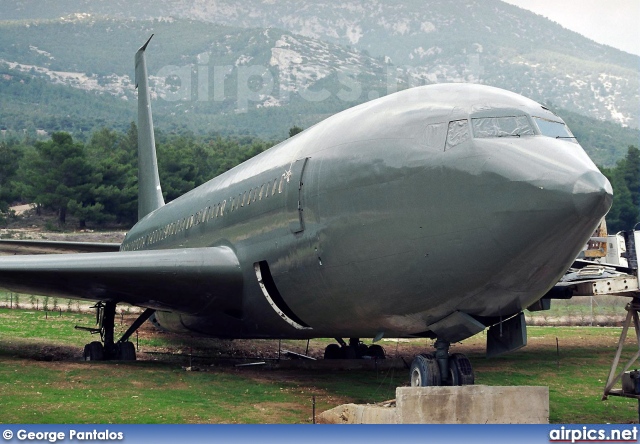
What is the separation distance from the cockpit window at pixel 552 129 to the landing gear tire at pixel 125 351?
14.8 metres

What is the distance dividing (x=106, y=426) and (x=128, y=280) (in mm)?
8128

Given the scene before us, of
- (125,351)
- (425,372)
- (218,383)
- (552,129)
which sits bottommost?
(218,383)

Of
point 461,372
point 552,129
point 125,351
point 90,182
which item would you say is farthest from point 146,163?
point 90,182

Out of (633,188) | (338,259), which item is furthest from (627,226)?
(338,259)

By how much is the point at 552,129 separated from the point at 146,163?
23385mm

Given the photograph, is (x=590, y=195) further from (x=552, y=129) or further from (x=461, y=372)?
(x=461, y=372)

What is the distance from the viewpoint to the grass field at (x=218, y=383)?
17.0m

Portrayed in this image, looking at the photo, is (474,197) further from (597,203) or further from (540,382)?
(540,382)

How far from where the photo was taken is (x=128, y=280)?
2225 centimetres

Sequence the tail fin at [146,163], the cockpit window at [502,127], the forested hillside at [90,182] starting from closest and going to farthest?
the cockpit window at [502,127] → the tail fin at [146,163] → the forested hillside at [90,182]

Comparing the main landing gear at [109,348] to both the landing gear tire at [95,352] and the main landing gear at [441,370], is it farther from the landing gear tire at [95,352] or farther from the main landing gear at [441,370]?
the main landing gear at [441,370]

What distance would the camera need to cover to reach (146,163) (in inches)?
1439

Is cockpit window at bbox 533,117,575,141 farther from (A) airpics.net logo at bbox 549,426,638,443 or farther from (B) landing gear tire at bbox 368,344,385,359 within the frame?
(B) landing gear tire at bbox 368,344,385,359

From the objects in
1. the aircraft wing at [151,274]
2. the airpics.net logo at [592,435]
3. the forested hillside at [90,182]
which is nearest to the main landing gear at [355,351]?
the aircraft wing at [151,274]
